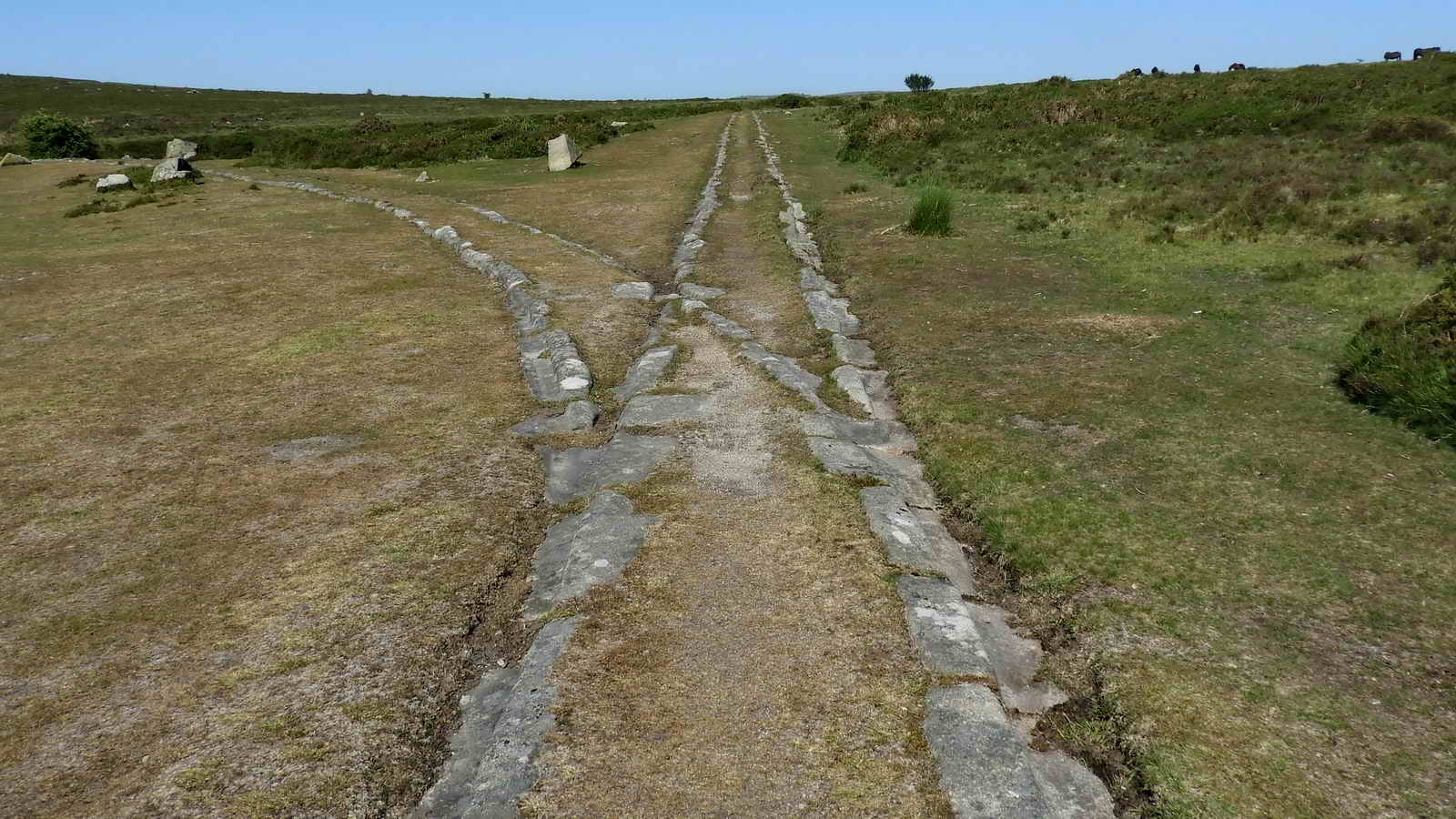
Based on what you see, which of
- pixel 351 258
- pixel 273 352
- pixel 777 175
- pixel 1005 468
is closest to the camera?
pixel 1005 468

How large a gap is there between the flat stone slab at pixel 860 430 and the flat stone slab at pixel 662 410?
936 millimetres

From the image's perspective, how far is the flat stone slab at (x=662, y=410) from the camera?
696 cm

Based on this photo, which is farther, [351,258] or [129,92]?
[129,92]

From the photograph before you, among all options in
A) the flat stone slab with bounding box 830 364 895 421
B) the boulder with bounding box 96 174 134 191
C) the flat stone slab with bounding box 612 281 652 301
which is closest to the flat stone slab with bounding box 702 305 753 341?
the flat stone slab with bounding box 612 281 652 301

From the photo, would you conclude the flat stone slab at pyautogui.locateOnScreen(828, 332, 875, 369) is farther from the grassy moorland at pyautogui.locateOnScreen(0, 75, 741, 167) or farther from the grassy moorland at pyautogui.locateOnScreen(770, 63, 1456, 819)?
the grassy moorland at pyautogui.locateOnScreen(0, 75, 741, 167)

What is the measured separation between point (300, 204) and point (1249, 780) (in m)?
21.2

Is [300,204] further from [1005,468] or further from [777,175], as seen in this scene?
[1005,468]

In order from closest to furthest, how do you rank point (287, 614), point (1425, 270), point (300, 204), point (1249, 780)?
point (1249, 780), point (287, 614), point (1425, 270), point (300, 204)

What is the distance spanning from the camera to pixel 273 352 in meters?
8.80

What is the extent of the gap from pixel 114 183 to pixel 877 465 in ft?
78.7

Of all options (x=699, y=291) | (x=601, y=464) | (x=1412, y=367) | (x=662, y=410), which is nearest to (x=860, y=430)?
(x=662, y=410)

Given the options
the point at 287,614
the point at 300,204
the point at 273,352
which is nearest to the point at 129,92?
the point at 300,204

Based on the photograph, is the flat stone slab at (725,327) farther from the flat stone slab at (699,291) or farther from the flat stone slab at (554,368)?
the flat stone slab at (554,368)

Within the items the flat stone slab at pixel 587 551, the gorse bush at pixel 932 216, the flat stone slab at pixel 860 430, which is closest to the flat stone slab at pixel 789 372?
the flat stone slab at pixel 860 430
